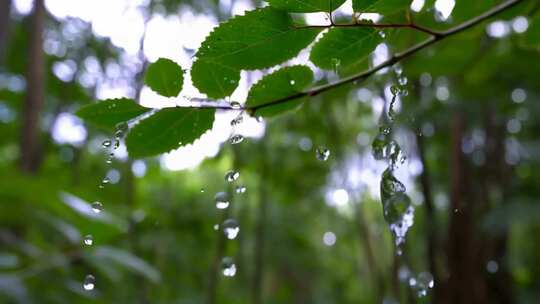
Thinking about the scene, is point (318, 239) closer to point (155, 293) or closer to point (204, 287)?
point (204, 287)

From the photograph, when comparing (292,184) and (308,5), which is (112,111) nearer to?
(308,5)

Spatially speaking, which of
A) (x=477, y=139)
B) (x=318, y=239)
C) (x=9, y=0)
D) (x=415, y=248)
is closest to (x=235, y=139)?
(x=9, y=0)

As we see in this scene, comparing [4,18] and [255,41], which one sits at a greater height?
[4,18]

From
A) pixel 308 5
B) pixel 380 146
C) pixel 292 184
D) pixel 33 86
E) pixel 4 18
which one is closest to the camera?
pixel 308 5

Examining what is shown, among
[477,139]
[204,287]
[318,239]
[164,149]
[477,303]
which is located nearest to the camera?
[164,149]

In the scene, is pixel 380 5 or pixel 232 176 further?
pixel 232 176

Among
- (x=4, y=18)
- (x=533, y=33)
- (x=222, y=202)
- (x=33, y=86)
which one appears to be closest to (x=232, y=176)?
(x=222, y=202)
